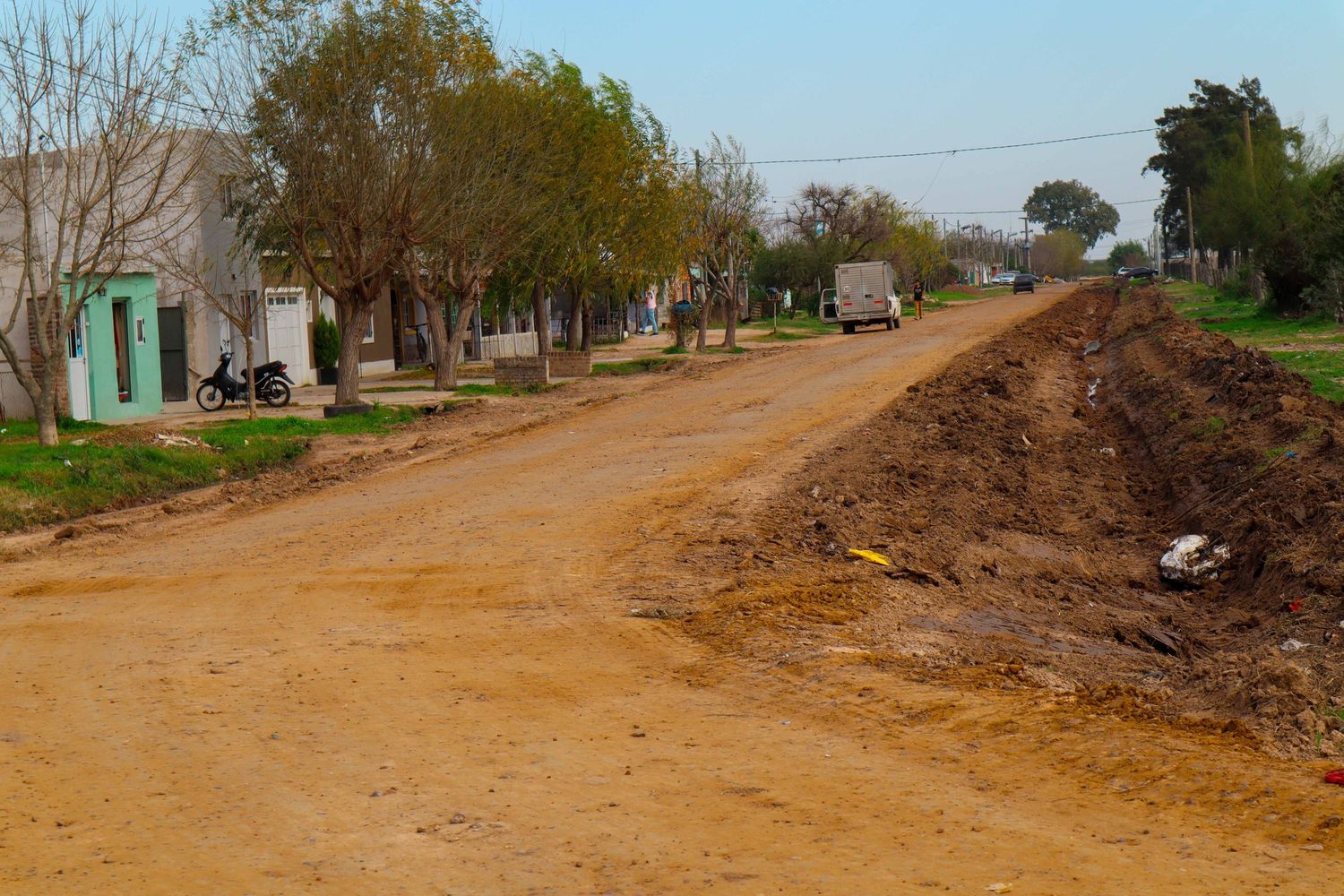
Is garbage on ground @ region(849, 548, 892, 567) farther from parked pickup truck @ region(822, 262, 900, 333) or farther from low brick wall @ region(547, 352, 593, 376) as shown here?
parked pickup truck @ region(822, 262, 900, 333)

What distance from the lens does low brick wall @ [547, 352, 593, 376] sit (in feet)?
104

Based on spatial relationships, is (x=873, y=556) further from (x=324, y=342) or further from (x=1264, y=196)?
(x=1264, y=196)

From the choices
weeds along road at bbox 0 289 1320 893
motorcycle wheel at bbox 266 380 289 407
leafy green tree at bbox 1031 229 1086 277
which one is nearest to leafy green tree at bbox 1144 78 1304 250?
motorcycle wheel at bbox 266 380 289 407

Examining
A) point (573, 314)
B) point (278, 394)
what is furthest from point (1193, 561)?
point (573, 314)

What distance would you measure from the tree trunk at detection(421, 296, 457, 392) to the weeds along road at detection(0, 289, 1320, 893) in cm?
1800

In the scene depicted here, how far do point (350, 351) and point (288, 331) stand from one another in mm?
9045

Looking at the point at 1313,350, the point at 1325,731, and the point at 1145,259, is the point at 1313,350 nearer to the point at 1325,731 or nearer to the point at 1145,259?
the point at 1325,731

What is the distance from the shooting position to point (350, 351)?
2373 centimetres

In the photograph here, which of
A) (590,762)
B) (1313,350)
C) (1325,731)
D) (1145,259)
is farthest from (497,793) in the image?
(1145,259)

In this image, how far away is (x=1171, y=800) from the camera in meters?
4.76

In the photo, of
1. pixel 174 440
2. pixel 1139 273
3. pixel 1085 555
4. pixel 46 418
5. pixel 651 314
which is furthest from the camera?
pixel 1139 273

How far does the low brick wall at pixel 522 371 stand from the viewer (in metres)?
28.8

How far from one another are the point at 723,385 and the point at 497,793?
21.5 metres

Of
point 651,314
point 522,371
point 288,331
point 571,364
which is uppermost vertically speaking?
point 651,314
